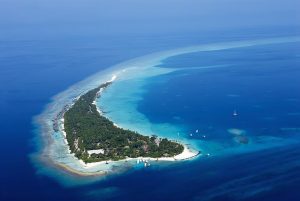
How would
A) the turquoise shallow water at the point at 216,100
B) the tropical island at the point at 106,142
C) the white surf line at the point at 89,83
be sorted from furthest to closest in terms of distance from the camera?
1. the turquoise shallow water at the point at 216,100
2. the white surf line at the point at 89,83
3. the tropical island at the point at 106,142

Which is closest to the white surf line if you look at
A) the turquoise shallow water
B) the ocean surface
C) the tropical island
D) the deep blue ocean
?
the deep blue ocean

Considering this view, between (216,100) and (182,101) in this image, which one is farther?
(182,101)

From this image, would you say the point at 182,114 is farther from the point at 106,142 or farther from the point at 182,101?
the point at 106,142

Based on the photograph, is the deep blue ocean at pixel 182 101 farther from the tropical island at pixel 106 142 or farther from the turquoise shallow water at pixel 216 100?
the tropical island at pixel 106 142

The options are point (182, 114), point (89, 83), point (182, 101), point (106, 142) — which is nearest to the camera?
point (106, 142)

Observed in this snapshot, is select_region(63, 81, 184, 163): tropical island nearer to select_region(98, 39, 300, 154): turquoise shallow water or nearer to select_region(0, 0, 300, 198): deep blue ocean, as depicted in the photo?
select_region(98, 39, 300, 154): turquoise shallow water

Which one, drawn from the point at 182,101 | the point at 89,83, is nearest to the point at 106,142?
the point at 182,101

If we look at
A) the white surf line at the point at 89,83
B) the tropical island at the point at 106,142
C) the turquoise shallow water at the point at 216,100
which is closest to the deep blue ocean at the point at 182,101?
the turquoise shallow water at the point at 216,100
